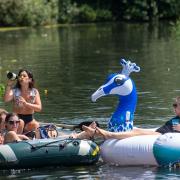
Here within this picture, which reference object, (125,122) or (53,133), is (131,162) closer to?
(125,122)

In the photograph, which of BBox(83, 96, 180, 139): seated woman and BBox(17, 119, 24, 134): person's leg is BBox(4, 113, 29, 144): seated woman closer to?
BBox(17, 119, 24, 134): person's leg

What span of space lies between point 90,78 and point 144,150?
1071 centimetres

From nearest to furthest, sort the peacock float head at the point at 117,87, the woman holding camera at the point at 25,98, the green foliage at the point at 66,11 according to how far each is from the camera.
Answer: the peacock float head at the point at 117,87 < the woman holding camera at the point at 25,98 < the green foliage at the point at 66,11

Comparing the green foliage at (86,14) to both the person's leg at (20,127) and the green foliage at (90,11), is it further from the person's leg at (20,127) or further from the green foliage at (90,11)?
the person's leg at (20,127)

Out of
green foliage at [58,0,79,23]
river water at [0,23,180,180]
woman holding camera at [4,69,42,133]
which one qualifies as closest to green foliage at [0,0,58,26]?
green foliage at [58,0,79,23]

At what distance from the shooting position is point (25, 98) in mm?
11289

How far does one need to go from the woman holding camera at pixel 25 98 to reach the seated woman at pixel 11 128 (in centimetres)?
95

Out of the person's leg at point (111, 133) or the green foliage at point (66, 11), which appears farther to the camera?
the green foliage at point (66, 11)

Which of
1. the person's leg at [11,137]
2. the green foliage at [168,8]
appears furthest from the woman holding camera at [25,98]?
the green foliage at [168,8]

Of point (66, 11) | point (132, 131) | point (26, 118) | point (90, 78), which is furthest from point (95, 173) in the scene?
point (66, 11)

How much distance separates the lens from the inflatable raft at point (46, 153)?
9625 mm

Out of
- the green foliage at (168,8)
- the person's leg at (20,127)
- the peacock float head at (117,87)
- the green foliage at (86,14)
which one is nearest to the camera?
the peacock float head at (117,87)

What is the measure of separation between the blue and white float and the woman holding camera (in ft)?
4.75

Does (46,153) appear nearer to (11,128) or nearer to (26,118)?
(11,128)
